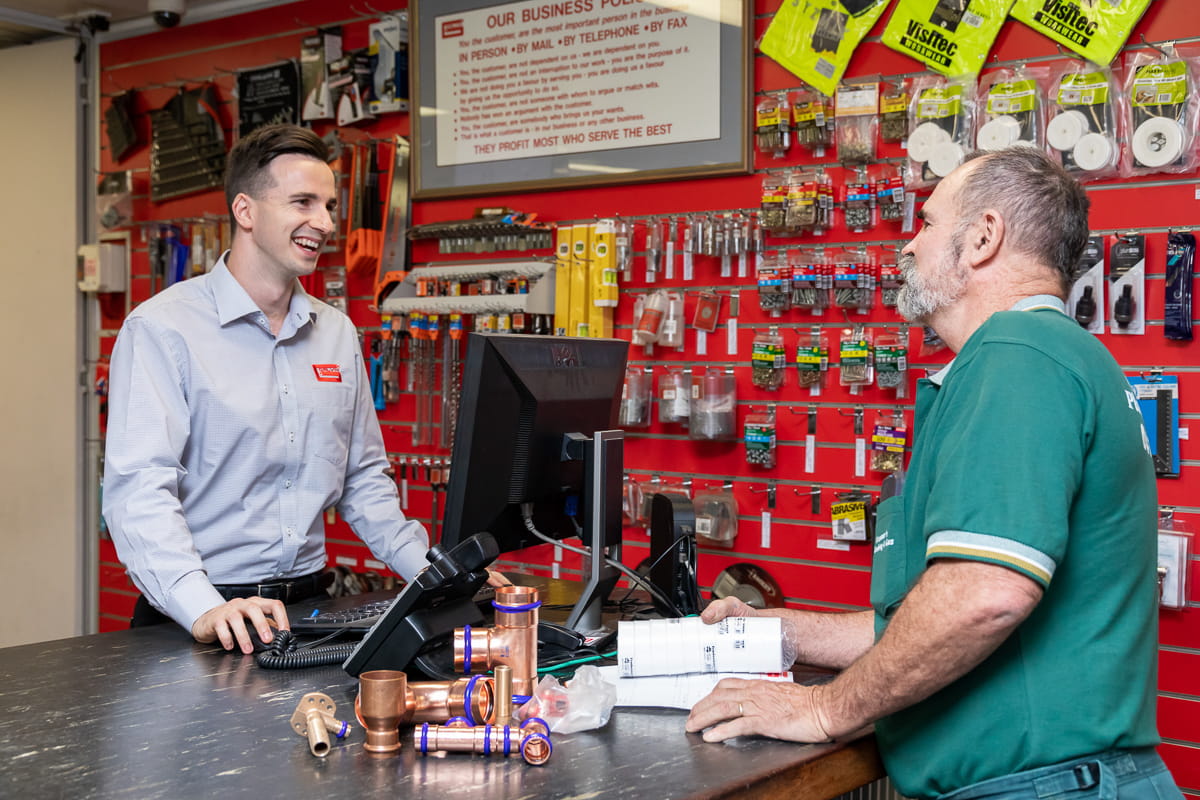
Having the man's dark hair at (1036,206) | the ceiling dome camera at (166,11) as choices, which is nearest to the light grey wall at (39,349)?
the ceiling dome camera at (166,11)

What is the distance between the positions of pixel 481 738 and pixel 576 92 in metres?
3.29

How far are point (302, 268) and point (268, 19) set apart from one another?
307 cm

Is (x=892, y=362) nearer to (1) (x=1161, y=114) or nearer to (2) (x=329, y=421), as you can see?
(1) (x=1161, y=114)

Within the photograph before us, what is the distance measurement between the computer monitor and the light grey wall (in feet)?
14.8

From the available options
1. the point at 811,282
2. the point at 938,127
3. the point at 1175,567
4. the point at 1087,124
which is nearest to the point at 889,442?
the point at 811,282

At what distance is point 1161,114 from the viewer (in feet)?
10.2

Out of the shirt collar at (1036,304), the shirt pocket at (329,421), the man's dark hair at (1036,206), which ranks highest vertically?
the man's dark hair at (1036,206)

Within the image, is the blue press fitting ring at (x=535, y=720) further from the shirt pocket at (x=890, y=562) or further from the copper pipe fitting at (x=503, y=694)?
the shirt pocket at (x=890, y=562)

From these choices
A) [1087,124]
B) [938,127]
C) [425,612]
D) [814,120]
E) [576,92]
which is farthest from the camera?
[576,92]

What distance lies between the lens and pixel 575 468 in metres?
2.17

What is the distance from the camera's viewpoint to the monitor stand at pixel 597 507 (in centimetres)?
210

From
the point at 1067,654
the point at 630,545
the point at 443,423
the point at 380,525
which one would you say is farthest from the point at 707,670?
the point at 443,423

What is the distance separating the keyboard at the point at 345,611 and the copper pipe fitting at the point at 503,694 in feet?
1.86

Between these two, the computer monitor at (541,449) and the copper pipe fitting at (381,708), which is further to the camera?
the computer monitor at (541,449)
